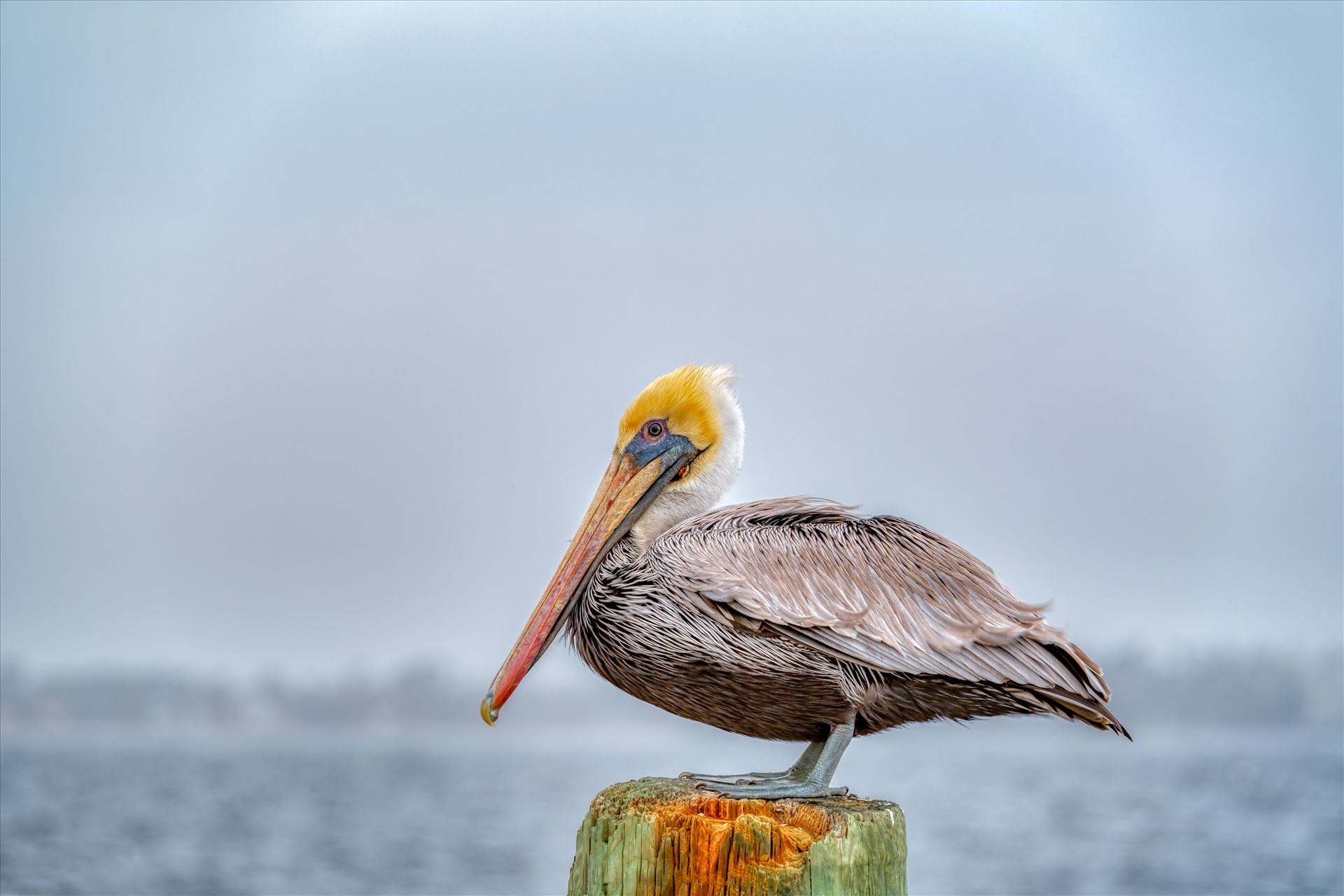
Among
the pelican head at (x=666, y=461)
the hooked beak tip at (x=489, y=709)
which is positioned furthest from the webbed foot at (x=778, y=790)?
the pelican head at (x=666, y=461)

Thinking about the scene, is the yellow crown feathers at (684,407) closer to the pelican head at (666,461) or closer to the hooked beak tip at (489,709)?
the pelican head at (666,461)

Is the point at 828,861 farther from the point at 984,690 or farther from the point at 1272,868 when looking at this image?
the point at 1272,868

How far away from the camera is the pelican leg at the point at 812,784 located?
3.45 metres

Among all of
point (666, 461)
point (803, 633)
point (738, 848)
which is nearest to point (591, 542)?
point (666, 461)

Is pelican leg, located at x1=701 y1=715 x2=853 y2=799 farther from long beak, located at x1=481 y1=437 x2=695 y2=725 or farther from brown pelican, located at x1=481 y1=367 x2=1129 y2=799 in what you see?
long beak, located at x1=481 y1=437 x2=695 y2=725

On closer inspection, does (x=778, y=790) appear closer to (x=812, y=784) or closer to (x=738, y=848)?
(x=812, y=784)

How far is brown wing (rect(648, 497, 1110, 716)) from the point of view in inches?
139

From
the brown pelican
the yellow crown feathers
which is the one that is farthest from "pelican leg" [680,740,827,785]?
the yellow crown feathers

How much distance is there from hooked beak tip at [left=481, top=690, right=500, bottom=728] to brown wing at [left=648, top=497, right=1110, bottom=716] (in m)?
0.62

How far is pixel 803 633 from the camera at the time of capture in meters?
3.53

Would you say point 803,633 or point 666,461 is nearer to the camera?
point 803,633

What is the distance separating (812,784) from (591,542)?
102 cm

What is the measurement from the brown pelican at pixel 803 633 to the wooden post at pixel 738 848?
0.21m

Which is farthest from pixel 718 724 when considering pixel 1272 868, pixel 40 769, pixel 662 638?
pixel 40 769
